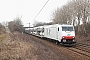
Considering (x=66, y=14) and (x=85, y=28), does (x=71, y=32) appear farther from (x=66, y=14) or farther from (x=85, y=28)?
(x=66, y=14)

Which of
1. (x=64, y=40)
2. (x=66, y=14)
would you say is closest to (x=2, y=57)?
(x=64, y=40)

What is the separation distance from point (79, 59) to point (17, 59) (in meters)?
5.55

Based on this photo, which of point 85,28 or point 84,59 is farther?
point 85,28

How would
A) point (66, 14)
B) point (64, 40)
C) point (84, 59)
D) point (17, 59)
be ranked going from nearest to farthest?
point (17, 59) → point (84, 59) → point (64, 40) → point (66, 14)

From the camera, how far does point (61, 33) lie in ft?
69.4

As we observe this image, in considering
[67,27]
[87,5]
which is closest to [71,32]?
[67,27]

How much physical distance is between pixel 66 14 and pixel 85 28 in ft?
48.7

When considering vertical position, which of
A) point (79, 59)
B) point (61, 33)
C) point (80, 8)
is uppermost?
point (80, 8)

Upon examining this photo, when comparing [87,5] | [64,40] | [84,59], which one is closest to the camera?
[84,59]

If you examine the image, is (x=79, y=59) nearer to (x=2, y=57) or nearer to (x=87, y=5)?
(x=2, y=57)

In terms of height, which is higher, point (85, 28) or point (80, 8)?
point (80, 8)

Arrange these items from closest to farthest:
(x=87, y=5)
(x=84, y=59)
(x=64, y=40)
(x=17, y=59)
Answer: (x=17, y=59) < (x=84, y=59) < (x=64, y=40) < (x=87, y=5)

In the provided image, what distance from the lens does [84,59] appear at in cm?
1233

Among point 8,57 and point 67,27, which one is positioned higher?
point 67,27
